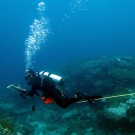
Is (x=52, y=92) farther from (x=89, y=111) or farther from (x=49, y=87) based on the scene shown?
(x=89, y=111)

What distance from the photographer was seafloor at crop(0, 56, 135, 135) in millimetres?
9414

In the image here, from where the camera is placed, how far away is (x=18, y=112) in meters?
14.8

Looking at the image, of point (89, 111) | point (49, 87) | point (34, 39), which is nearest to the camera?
point (49, 87)

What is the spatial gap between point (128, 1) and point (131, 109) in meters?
151

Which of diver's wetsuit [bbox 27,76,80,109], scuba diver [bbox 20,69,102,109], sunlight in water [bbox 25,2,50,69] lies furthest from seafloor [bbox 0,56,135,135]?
sunlight in water [bbox 25,2,50,69]

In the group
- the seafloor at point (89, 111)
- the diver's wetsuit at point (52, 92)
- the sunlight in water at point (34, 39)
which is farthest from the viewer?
the sunlight in water at point (34, 39)

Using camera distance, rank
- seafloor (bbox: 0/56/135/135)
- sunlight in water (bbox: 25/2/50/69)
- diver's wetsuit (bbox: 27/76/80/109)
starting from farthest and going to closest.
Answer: sunlight in water (bbox: 25/2/50/69) → seafloor (bbox: 0/56/135/135) → diver's wetsuit (bbox: 27/76/80/109)

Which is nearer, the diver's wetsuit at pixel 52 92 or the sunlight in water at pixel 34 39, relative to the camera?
the diver's wetsuit at pixel 52 92

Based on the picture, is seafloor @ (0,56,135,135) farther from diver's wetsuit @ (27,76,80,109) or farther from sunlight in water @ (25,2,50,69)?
sunlight in water @ (25,2,50,69)

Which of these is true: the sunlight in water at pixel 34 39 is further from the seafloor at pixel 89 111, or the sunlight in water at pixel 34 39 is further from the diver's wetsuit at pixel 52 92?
the diver's wetsuit at pixel 52 92

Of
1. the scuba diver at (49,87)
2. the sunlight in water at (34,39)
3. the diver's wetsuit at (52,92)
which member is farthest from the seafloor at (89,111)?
the sunlight in water at (34,39)

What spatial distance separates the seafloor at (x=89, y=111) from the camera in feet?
30.9

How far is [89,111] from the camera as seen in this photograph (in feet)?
38.7

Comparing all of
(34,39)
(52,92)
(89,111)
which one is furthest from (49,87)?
(34,39)
